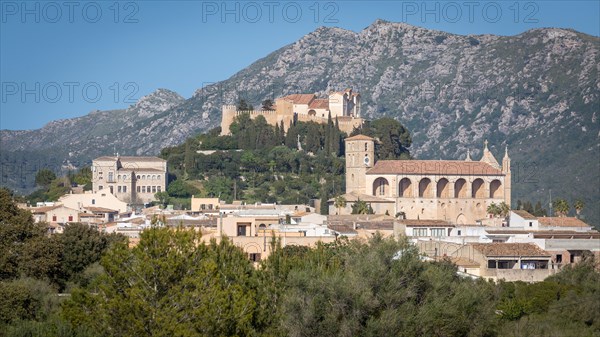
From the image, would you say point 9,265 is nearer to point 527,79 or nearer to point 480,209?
point 480,209

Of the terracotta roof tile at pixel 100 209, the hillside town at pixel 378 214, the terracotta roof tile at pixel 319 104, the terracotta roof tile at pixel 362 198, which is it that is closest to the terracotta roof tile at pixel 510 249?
the hillside town at pixel 378 214

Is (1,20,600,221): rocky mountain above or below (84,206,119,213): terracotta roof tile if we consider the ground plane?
above

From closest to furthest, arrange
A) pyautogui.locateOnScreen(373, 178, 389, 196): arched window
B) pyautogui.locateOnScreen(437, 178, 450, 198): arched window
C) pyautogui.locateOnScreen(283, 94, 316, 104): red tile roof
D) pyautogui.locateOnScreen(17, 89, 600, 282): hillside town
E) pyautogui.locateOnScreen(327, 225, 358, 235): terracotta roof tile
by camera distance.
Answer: pyautogui.locateOnScreen(17, 89, 600, 282): hillside town
pyautogui.locateOnScreen(327, 225, 358, 235): terracotta roof tile
pyautogui.locateOnScreen(373, 178, 389, 196): arched window
pyautogui.locateOnScreen(437, 178, 450, 198): arched window
pyautogui.locateOnScreen(283, 94, 316, 104): red tile roof

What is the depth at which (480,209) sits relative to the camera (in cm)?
8512

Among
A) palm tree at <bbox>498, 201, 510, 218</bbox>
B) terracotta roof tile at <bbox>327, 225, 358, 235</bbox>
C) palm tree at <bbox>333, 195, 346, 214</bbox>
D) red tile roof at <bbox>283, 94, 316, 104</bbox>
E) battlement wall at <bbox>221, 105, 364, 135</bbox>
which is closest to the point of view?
terracotta roof tile at <bbox>327, 225, 358, 235</bbox>

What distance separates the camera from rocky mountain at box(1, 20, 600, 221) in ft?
481

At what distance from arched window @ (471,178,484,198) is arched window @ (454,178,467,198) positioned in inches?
20.9

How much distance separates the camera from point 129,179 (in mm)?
94125

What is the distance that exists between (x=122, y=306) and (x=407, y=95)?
157 meters

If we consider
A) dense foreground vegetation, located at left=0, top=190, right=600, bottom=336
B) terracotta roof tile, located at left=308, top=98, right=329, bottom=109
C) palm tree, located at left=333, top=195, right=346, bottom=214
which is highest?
terracotta roof tile, located at left=308, top=98, right=329, bottom=109

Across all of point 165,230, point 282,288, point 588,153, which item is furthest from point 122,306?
point 588,153

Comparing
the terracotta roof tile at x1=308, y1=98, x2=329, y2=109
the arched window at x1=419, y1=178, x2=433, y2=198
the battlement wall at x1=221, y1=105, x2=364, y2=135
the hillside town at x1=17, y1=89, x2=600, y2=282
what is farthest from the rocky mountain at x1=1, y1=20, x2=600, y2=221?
the arched window at x1=419, y1=178, x2=433, y2=198

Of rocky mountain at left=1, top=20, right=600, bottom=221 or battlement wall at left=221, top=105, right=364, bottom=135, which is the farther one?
rocky mountain at left=1, top=20, right=600, bottom=221

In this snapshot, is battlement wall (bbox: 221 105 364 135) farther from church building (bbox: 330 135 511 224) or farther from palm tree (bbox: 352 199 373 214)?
palm tree (bbox: 352 199 373 214)
